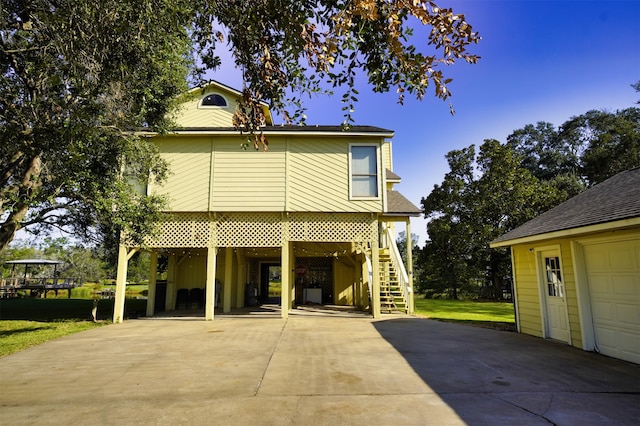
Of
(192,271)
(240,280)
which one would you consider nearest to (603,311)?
(240,280)

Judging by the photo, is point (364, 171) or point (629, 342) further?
point (364, 171)

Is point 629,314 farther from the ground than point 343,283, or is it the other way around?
point 343,283

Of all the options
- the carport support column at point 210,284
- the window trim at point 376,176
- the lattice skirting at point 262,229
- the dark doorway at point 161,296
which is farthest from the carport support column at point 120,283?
the window trim at point 376,176

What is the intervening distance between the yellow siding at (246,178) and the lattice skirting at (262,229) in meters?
0.37

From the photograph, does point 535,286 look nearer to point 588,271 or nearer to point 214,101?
point 588,271

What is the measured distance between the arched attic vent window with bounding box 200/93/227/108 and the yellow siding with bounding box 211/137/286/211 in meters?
2.81

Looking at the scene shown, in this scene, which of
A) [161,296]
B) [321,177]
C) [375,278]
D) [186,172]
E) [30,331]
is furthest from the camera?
[161,296]

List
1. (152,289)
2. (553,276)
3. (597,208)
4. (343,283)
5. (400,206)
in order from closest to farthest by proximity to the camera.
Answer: (597,208)
(553,276)
(152,289)
(400,206)
(343,283)

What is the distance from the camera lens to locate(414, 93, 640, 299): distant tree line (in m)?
20.9

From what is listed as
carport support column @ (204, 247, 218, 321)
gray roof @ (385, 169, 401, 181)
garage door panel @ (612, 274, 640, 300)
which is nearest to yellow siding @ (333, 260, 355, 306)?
gray roof @ (385, 169, 401, 181)

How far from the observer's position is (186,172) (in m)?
10.6

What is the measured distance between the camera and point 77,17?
13.6ft

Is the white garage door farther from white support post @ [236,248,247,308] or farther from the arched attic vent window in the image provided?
the arched attic vent window

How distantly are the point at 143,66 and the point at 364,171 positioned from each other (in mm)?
6608
